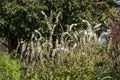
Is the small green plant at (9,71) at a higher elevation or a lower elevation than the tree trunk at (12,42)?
higher

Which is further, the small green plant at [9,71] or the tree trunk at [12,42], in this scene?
the tree trunk at [12,42]

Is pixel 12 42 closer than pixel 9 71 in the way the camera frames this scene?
No

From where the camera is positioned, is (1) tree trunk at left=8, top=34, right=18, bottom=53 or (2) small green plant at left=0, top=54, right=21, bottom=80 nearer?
(2) small green plant at left=0, top=54, right=21, bottom=80

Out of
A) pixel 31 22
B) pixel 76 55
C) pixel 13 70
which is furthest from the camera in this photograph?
pixel 31 22

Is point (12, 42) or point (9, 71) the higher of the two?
point (9, 71)

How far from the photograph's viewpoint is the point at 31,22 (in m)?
27.9

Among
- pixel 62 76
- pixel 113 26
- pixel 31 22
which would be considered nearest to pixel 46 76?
pixel 62 76

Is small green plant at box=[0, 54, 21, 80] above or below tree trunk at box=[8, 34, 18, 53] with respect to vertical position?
above

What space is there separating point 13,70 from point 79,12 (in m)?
21.9

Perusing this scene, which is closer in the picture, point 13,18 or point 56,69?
point 56,69

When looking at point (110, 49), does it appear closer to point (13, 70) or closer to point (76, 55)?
point (76, 55)

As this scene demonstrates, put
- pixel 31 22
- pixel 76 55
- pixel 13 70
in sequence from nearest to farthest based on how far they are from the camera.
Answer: pixel 13 70, pixel 76 55, pixel 31 22

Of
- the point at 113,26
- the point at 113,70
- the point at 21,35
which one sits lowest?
the point at 21,35

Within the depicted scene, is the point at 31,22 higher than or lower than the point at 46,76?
lower
